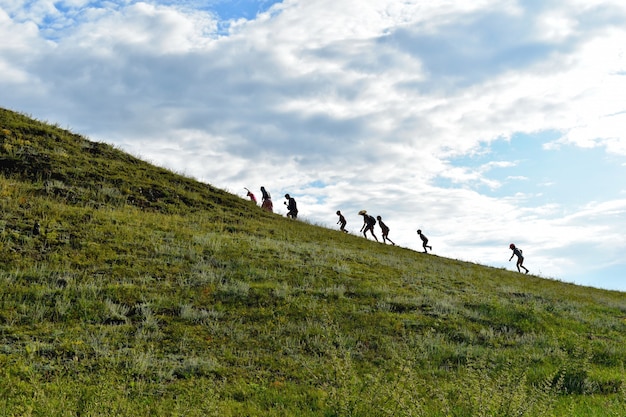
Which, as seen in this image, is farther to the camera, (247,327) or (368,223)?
(368,223)

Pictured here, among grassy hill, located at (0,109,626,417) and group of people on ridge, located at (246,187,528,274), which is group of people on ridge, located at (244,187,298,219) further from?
grassy hill, located at (0,109,626,417)

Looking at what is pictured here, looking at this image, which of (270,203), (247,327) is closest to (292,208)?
(270,203)

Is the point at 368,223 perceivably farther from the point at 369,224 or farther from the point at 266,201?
the point at 266,201

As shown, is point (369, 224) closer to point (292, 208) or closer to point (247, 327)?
point (292, 208)

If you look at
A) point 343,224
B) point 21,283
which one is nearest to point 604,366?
point 21,283

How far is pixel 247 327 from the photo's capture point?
11289mm

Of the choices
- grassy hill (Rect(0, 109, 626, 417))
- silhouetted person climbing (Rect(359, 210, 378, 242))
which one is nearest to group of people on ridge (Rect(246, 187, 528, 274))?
silhouetted person climbing (Rect(359, 210, 378, 242))

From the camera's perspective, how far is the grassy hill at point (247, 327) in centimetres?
738

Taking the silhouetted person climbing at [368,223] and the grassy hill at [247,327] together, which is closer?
the grassy hill at [247,327]

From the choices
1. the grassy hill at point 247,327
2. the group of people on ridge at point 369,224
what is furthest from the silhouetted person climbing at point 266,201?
the grassy hill at point 247,327

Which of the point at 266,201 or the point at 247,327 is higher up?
the point at 266,201

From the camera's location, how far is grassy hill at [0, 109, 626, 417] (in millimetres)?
7375

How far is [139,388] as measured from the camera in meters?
7.71

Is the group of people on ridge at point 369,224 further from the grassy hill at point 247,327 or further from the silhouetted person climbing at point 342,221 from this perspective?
the grassy hill at point 247,327
